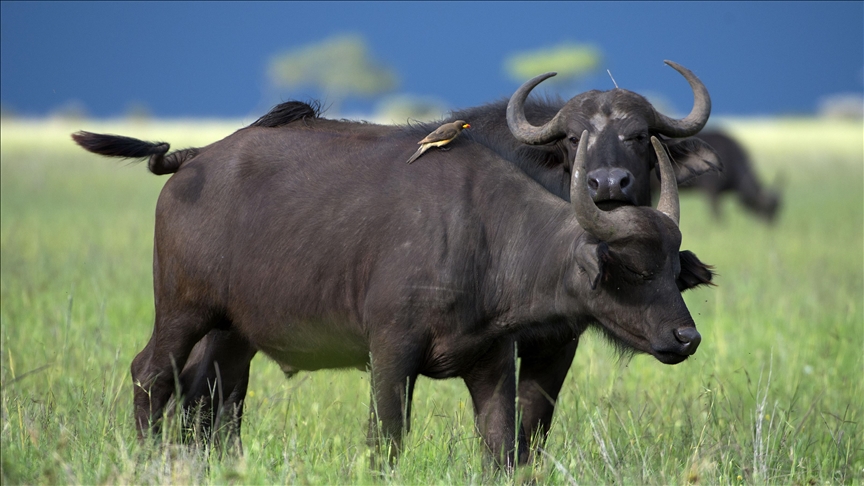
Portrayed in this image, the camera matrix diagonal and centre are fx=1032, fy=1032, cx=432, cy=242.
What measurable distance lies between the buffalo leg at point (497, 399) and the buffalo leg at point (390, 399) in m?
0.40

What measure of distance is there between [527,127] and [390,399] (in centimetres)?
209

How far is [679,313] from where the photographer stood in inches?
186

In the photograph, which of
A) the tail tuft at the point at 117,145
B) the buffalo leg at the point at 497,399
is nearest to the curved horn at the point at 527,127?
the buffalo leg at the point at 497,399

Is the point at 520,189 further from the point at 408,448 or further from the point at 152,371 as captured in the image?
the point at 152,371

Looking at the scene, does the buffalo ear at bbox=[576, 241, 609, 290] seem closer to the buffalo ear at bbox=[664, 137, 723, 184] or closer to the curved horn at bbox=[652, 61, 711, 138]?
the curved horn at bbox=[652, 61, 711, 138]

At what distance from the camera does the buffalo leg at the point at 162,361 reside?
19.6ft

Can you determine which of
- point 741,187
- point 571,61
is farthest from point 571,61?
point 741,187

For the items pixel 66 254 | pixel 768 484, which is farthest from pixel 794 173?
pixel 768 484

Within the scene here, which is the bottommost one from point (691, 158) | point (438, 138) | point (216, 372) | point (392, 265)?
point (216, 372)

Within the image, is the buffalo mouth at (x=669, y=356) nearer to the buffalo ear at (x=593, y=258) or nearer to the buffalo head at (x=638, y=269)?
the buffalo head at (x=638, y=269)

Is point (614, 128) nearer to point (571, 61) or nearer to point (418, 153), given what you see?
point (418, 153)

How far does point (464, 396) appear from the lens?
7.49 meters

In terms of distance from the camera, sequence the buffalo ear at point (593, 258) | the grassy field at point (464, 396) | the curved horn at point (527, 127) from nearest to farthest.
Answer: the buffalo ear at point (593, 258)
the grassy field at point (464, 396)
the curved horn at point (527, 127)

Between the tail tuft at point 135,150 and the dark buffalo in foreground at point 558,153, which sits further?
the tail tuft at point 135,150
